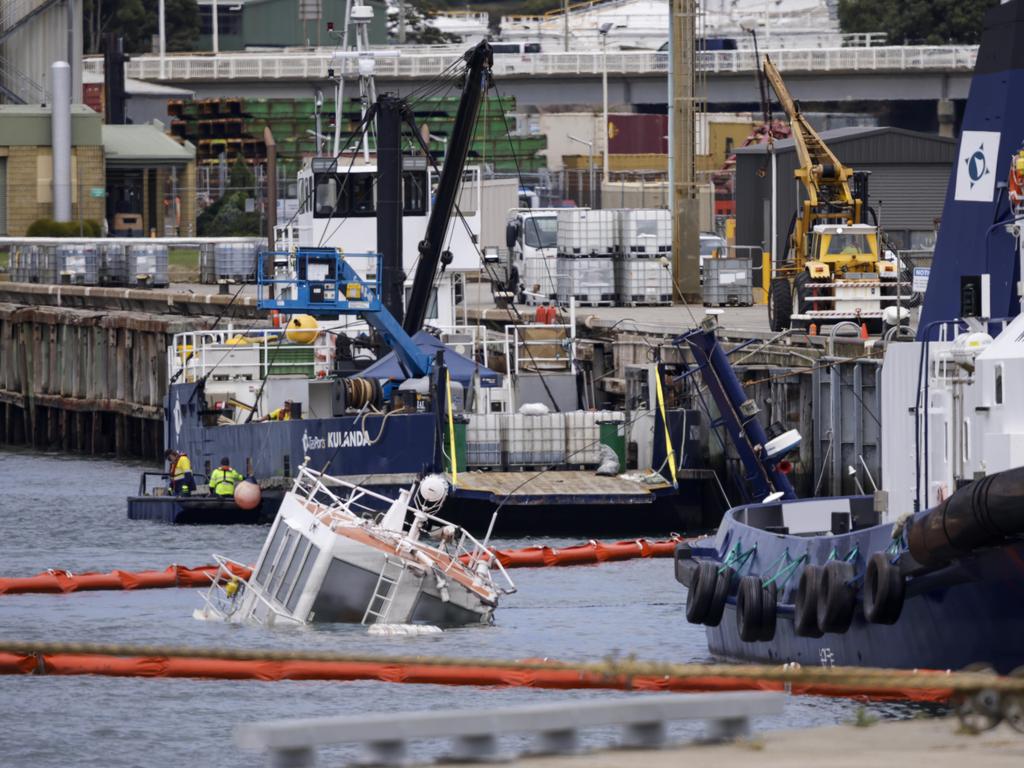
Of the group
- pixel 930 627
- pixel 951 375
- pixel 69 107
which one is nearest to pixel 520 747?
pixel 930 627

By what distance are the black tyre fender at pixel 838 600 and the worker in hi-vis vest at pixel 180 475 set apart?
747 inches

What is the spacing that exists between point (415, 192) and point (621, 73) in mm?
54033

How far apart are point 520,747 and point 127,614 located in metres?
9.25

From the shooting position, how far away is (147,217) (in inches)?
3120

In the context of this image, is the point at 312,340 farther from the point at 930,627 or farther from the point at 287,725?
the point at 287,725

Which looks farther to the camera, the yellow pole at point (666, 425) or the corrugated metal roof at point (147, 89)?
the corrugated metal roof at point (147, 89)

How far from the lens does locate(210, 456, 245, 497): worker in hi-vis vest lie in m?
34.4

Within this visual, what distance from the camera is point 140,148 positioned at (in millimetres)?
77062

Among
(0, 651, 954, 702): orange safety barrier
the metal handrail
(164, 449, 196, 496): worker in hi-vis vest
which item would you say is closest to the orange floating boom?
(0, 651, 954, 702): orange safety barrier

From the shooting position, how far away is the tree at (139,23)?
112 m

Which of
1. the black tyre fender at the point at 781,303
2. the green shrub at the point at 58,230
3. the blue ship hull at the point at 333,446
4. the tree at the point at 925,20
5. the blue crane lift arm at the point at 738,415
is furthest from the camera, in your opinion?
the tree at the point at 925,20

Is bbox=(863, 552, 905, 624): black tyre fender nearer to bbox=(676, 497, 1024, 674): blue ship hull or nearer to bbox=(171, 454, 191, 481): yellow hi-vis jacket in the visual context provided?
bbox=(676, 497, 1024, 674): blue ship hull

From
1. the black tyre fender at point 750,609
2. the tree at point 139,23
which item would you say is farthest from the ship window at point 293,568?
the tree at point 139,23

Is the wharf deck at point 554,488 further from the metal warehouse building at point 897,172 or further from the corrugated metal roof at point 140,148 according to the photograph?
the corrugated metal roof at point 140,148
